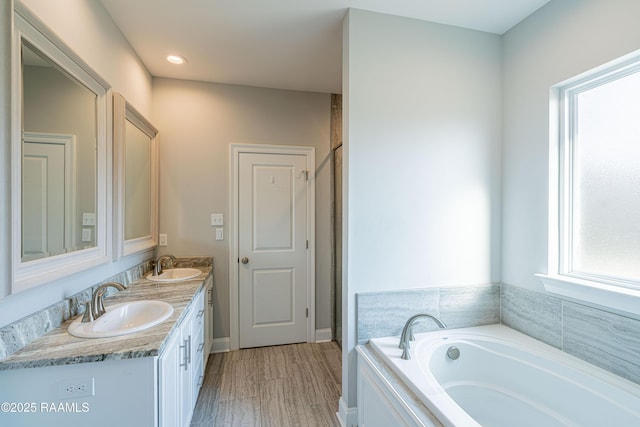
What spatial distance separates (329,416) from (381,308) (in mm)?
825

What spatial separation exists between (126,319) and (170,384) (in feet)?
1.70

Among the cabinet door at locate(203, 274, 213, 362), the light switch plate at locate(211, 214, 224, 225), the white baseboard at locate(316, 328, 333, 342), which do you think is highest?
the light switch plate at locate(211, 214, 224, 225)

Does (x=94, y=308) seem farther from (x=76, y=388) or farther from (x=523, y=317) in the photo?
(x=523, y=317)

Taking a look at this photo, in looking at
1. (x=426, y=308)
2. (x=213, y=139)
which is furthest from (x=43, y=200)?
(x=426, y=308)

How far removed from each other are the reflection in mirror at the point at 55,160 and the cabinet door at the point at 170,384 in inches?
26.2

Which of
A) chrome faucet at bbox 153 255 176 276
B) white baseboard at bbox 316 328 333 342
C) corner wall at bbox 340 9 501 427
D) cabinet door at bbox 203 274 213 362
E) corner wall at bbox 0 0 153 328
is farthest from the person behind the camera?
white baseboard at bbox 316 328 333 342

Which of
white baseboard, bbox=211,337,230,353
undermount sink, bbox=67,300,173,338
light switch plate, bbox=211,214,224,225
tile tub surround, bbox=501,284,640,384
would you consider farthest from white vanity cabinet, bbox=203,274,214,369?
tile tub surround, bbox=501,284,640,384

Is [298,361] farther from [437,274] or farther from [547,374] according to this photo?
[547,374]

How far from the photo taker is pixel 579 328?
4.97 feet

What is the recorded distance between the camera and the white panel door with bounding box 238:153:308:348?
109 inches

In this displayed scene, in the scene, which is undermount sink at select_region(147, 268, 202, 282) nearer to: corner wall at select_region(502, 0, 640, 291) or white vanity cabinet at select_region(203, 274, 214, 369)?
white vanity cabinet at select_region(203, 274, 214, 369)

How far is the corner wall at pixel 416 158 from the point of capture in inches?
67.8

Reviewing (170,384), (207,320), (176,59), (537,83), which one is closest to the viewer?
(170,384)

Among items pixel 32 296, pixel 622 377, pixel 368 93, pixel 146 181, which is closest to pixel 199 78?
pixel 146 181
